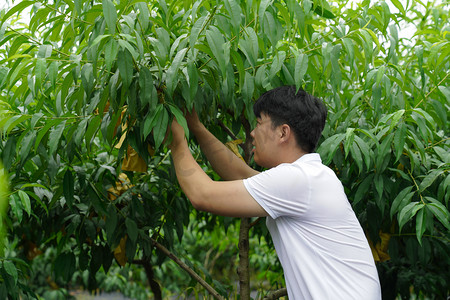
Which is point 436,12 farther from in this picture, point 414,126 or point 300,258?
point 300,258

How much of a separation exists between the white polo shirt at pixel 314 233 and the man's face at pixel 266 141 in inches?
5.1

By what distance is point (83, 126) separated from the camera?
5.91ft

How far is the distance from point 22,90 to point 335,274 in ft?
3.61

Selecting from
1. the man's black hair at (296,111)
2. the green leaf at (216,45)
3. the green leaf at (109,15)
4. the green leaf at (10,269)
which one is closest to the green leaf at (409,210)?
the man's black hair at (296,111)

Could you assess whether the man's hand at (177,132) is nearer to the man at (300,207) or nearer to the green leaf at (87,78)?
the man at (300,207)

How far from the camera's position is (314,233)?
1.60 metres

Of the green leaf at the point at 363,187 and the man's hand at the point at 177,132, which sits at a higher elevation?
the man's hand at the point at 177,132

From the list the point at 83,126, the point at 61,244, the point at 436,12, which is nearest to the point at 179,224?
the point at 61,244

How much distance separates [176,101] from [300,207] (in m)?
0.47

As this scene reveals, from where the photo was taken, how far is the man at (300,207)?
1.57 meters

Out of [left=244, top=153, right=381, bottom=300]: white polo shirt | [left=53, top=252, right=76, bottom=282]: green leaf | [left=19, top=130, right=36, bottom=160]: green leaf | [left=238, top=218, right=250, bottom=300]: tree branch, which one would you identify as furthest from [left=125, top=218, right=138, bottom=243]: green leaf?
[left=244, top=153, right=381, bottom=300]: white polo shirt

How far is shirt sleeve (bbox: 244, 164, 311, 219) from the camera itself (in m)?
1.56

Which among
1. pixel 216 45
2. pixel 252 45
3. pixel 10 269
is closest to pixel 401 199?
pixel 252 45

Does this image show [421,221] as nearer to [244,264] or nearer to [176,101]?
[244,264]
